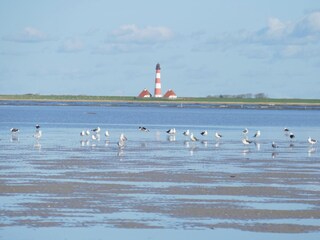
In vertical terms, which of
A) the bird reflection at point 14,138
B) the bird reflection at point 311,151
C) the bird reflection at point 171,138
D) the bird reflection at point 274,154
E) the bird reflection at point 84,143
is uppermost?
the bird reflection at point 14,138

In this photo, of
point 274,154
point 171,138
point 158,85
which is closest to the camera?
point 274,154

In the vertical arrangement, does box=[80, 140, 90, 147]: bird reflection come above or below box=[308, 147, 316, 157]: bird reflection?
above

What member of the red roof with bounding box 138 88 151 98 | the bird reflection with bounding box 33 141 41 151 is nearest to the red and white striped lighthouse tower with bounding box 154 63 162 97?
the red roof with bounding box 138 88 151 98

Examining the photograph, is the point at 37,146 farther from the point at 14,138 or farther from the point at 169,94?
the point at 169,94

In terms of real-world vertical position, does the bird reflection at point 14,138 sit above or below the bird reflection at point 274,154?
above

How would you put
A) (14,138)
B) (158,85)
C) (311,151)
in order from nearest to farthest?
(311,151)
(14,138)
(158,85)

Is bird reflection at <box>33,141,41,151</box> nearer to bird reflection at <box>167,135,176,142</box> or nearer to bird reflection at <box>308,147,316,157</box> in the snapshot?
bird reflection at <box>167,135,176,142</box>

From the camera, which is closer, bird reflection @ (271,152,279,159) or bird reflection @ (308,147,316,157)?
bird reflection @ (271,152,279,159)

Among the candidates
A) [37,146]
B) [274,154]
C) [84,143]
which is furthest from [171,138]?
[274,154]

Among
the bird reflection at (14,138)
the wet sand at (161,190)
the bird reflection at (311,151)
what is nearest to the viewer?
the wet sand at (161,190)

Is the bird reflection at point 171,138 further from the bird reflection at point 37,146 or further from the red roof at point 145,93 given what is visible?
the red roof at point 145,93

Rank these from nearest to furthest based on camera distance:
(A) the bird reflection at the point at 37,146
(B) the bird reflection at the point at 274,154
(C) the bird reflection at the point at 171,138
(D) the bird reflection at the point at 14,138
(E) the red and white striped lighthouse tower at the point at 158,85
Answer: (B) the bird reflection at the point at 274,154, (A) the bird reflection at the point at 37,146, (D) the bird reflection at the point at 14,138, (C) the bird reflection at the point at 171,138, (E) the red and white striped lighthouse tower at the point at 158,85

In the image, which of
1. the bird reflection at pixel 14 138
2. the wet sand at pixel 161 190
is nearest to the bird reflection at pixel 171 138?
the bird reflection at pixel 14 138

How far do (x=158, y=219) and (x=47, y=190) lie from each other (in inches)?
168
